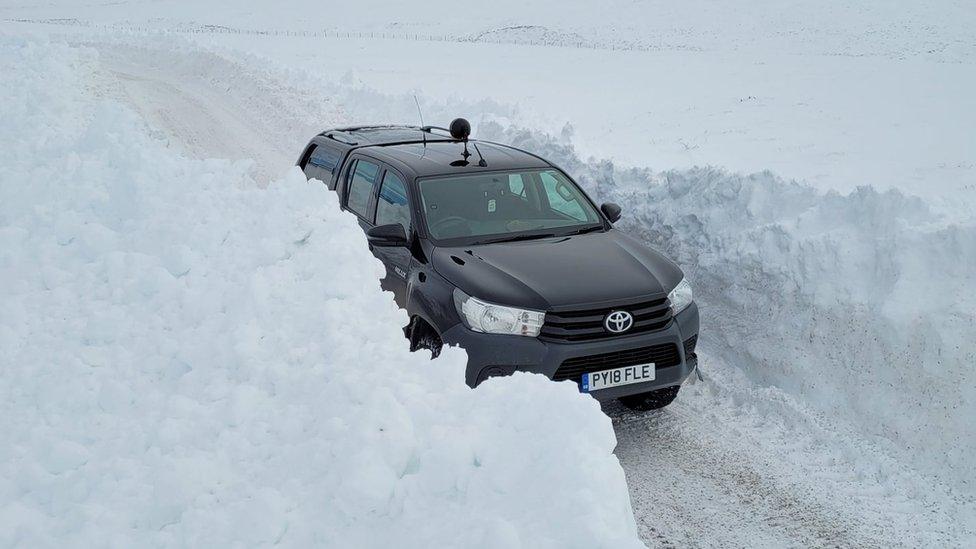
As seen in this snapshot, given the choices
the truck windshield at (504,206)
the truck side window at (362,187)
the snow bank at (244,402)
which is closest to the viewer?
the snow bank at (244,402)

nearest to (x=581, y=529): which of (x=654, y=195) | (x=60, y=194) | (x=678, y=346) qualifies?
(x=678, y=346)

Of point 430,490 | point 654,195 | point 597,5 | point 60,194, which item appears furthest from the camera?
point 597,5

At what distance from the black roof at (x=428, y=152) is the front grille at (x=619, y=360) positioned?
2123 millimetres

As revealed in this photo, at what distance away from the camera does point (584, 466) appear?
3.05 meters

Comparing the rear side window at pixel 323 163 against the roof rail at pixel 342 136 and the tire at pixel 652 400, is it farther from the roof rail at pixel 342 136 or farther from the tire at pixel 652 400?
the tire at pixel 652 400

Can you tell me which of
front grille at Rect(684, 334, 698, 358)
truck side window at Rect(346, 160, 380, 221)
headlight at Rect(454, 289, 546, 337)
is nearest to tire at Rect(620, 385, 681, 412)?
front grille at Rect(684, 334, 698, 358)

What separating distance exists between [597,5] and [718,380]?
57.6m

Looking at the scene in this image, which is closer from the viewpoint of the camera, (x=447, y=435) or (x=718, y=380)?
(x=447, y=435)

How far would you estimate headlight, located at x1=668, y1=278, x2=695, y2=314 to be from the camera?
19.6ft

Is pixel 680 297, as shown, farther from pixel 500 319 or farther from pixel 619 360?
pixel 500 319

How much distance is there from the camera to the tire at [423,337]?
595 cm

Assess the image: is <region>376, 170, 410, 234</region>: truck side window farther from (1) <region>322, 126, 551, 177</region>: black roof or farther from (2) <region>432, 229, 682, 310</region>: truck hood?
(2) <region>432, 229, 682, 310</region>: truck hood

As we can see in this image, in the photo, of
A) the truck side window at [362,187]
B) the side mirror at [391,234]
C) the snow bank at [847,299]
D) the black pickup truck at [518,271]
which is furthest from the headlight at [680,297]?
the truck side window at [362,187]

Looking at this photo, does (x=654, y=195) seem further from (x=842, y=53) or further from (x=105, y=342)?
(x=842, y=53)
